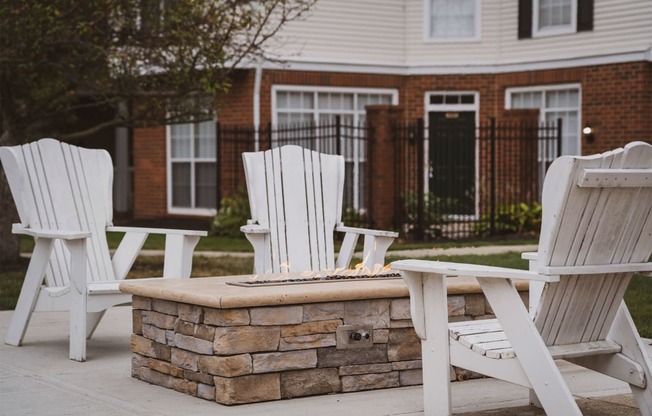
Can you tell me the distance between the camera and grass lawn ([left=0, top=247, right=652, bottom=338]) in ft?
32.0

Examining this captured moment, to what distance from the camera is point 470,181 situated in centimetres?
1870

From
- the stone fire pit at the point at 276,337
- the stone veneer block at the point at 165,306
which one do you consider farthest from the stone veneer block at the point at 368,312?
the stone veneer block at the point at 165,306

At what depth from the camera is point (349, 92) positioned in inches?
790

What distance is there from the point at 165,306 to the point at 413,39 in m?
15.1

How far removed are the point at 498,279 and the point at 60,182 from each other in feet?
14.3

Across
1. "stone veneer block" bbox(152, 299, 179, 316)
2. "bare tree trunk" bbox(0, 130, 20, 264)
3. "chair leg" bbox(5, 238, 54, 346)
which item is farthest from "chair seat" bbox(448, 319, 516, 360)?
"bare tree trunk" bbox(0, 130, 20, 264)

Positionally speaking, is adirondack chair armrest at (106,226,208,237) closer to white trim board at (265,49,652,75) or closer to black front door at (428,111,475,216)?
black front door at (428,111,475,216)

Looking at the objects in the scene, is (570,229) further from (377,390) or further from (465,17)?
(465,17)

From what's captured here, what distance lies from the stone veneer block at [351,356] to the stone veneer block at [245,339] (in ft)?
0.99

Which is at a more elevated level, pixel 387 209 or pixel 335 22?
pixel 335 22

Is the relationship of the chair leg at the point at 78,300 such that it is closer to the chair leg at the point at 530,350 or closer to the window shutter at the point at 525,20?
the chair leg at the point at 530,350

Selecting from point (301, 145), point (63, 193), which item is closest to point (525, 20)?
point (301, 145)

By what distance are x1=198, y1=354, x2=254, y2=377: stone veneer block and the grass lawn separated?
13.2ft

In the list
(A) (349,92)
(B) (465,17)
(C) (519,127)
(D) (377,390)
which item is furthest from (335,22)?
(D) (377,390)
